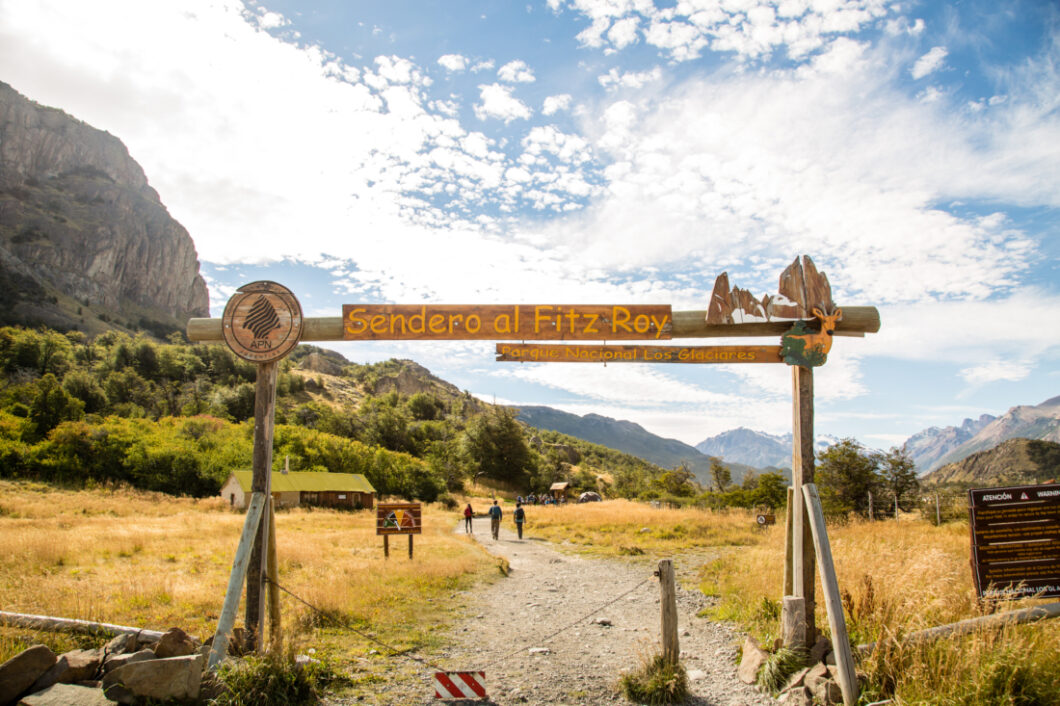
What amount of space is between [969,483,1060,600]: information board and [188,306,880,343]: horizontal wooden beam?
2604 millimetres

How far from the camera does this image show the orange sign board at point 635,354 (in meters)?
7.08

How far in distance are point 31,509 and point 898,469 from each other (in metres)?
39.2

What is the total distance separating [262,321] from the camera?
695cm

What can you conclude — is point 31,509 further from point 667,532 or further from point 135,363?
point 135,363

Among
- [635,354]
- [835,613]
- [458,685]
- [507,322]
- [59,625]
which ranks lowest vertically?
[458,685]

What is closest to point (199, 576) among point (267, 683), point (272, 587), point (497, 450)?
point (272, 587)

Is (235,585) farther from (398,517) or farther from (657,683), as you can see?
(398,517)

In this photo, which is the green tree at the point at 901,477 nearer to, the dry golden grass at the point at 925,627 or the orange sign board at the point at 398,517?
the dry golden grass at the point at 925,627

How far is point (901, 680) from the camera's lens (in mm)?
4953

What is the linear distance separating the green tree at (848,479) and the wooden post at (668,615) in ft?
61.4

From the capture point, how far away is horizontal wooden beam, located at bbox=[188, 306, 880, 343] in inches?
268

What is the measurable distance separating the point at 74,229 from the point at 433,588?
714 feet

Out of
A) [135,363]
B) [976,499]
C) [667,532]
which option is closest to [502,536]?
[667,532]

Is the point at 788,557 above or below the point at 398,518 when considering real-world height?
above
